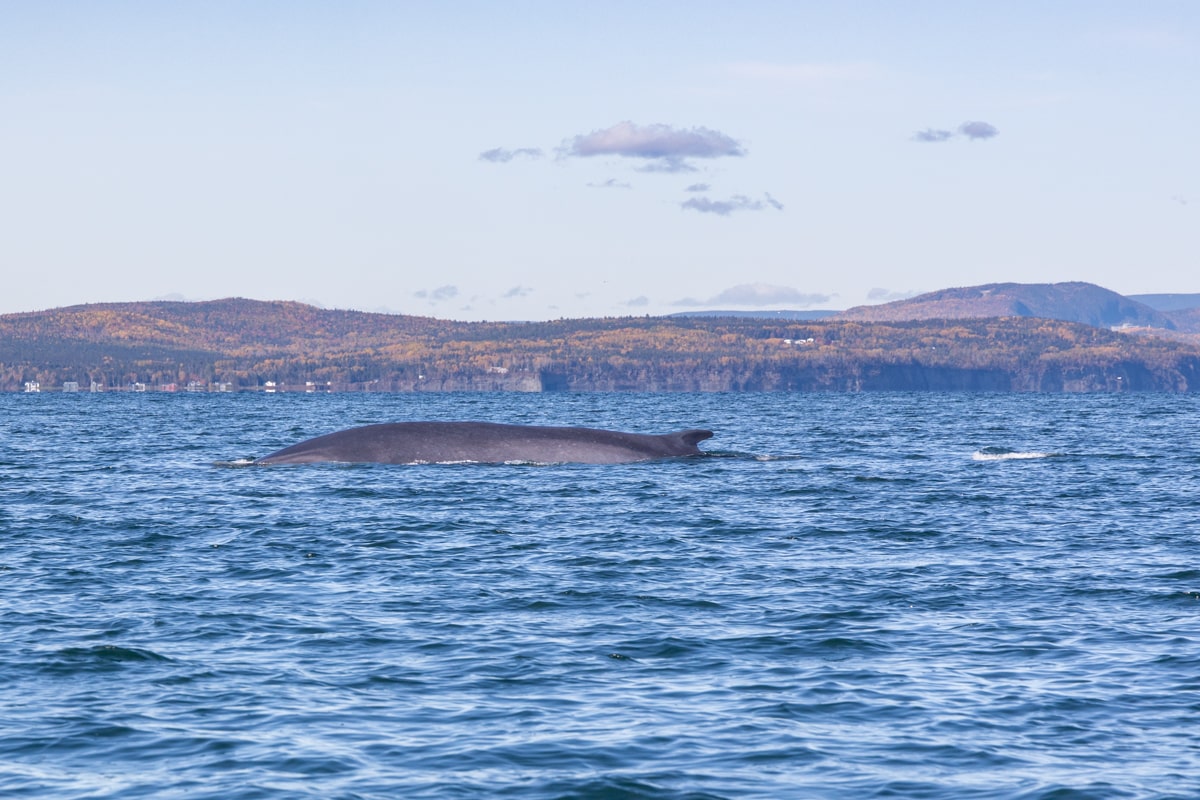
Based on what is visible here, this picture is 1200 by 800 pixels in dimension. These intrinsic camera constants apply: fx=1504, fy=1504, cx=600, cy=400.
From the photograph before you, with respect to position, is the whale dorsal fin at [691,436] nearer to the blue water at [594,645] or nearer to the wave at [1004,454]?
the blue water at [594,645]

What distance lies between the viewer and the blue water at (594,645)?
514 inches

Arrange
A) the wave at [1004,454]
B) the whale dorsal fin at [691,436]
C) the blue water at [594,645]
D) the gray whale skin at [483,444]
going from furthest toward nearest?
the wave at [1004,454] < the whale dorsal fin at [691,436] < the gray whale skin at [483,444] < the blue water at [594,645]

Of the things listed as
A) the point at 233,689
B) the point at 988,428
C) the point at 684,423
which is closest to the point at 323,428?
the point at 684,423

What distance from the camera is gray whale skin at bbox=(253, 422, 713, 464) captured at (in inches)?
1533

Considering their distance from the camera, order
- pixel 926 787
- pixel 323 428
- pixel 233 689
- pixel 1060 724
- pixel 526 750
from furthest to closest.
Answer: pixel 323 428
pixel 233 689
pixel 1060 724
pixel 526 750
pixel 926 787

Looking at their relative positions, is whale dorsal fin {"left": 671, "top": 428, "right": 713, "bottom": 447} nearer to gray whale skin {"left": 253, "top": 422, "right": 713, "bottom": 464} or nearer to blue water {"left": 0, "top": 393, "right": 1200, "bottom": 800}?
gray whale skin {"left": 253, "top": 422, "right": 713, "bottom": 464}

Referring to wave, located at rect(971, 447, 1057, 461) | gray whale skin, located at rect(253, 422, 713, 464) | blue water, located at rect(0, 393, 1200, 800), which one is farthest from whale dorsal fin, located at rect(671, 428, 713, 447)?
wave, located at rect(971, 447, 1057, 461)

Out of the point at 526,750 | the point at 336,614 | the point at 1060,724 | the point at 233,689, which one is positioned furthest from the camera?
the point at 336,614

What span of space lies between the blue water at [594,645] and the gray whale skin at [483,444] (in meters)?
3.70

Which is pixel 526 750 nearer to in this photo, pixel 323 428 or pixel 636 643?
pixel 636 643

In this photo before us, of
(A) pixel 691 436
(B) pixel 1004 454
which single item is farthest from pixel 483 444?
(B) pixel 1004 454

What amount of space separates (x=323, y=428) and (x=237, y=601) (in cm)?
6636

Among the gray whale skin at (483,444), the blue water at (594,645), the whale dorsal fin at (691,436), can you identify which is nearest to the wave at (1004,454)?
the whale dorsal fin at (691,436)

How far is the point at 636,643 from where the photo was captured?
709 inches
